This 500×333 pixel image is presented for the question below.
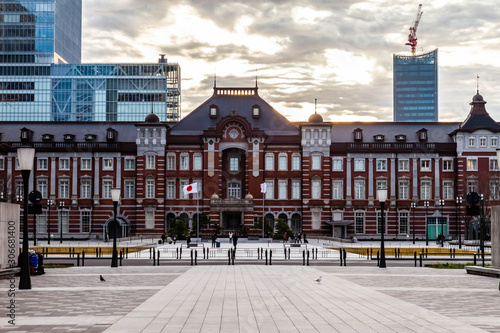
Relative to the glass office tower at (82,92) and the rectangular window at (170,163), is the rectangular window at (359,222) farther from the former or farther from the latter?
the glass office tower at (82,92)

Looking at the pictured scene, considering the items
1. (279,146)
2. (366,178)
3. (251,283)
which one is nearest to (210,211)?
(279,146)

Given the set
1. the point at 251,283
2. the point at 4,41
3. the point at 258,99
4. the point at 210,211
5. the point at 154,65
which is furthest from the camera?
the point at 154,65

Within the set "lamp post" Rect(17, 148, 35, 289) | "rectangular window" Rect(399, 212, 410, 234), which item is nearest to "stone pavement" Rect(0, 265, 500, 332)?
"lamp post" Rect(17, 148, 35, 289)

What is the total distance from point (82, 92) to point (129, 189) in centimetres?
8015

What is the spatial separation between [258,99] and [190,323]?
79746 mm

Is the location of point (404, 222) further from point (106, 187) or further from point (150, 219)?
point (106, 187)

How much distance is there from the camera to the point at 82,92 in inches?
6501

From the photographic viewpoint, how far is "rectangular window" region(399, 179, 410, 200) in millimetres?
91375

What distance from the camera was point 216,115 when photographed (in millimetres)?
92875

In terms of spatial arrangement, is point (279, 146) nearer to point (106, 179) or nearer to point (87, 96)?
point (106, 179)

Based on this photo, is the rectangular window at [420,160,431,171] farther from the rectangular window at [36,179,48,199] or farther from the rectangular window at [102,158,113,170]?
the rectangular window at [36,179,48,199]

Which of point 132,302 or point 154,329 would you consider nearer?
point 154,329

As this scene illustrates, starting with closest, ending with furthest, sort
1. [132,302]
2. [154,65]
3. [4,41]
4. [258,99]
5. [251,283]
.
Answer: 1. [132,302]
2. [251,283]
3. [258,99]
4. [4,41]
5. [154,65]

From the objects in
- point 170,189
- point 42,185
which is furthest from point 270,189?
point 42,185
